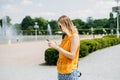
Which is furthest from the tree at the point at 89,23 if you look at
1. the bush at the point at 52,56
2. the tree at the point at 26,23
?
the bush at the point at 52,56

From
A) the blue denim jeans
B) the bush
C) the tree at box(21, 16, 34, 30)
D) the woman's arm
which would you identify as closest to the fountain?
the bush

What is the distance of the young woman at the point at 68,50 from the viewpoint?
3957 mm

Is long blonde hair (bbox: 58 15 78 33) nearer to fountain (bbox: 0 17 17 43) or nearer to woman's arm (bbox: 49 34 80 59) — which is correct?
woman's arm (bbox: 49 34 80 59)

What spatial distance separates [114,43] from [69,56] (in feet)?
89.0

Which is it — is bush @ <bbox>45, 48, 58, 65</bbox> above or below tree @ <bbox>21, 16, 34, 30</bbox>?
below

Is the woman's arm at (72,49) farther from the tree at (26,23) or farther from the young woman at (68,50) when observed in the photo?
the tree at (26,23)

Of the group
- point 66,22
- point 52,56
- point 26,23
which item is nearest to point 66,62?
point 66,22

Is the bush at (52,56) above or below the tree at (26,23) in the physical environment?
below

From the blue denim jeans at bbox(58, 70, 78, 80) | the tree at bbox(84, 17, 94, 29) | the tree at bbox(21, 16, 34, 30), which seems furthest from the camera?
the tree at bbox(84, 17, 94, 29)

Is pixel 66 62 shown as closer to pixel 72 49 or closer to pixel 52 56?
pixel 72 49

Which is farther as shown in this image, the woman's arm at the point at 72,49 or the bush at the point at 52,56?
the bush at the point at 52,56

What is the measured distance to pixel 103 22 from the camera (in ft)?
384

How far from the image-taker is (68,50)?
401 centimetres

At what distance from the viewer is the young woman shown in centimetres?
396
